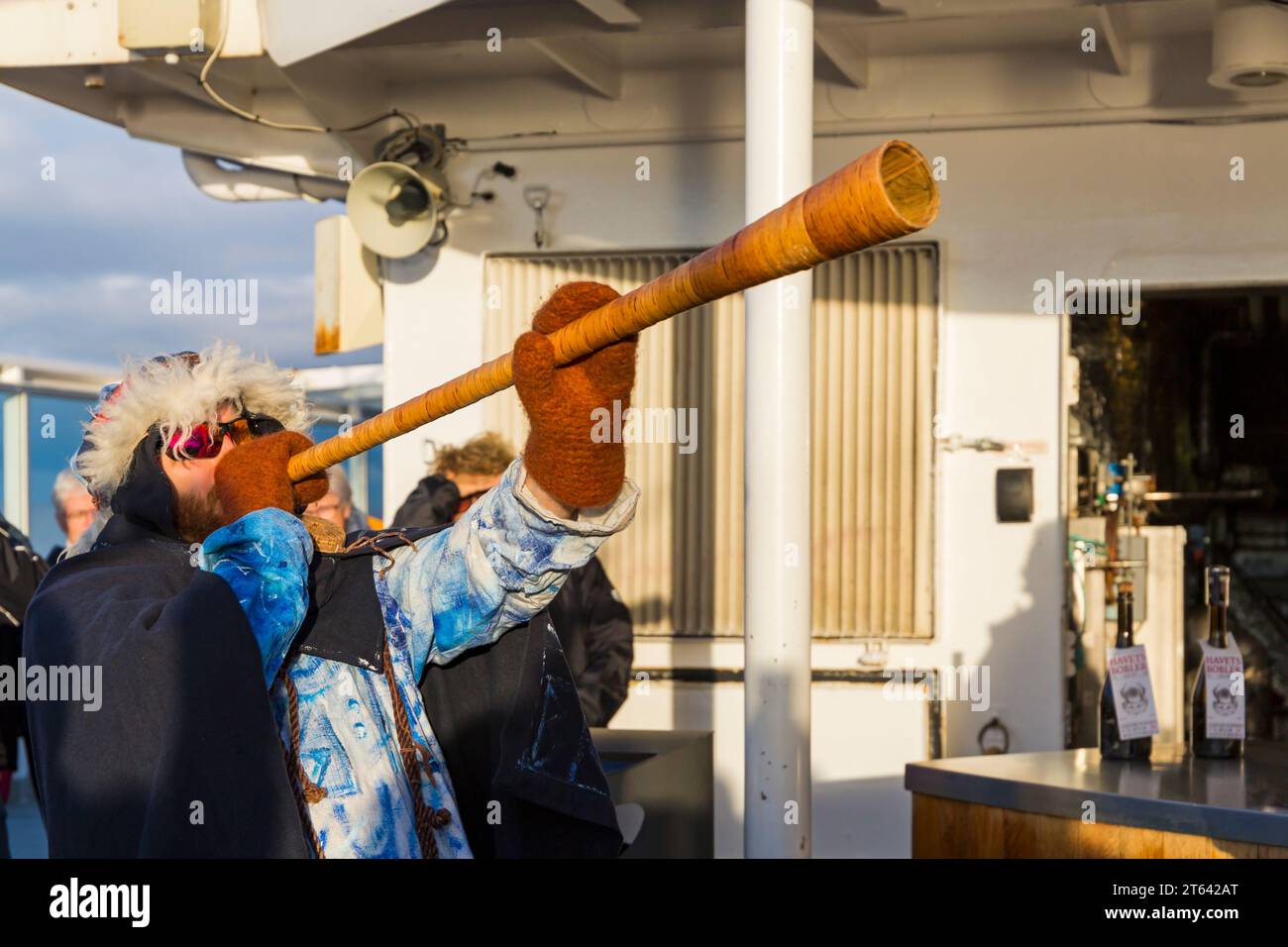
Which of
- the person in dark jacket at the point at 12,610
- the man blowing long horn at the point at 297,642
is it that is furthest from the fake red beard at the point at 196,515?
the person in dark jacket at the point at 12,610

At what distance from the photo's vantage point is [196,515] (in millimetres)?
2471

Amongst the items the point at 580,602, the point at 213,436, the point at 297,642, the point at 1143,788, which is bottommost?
the point at 1143,788

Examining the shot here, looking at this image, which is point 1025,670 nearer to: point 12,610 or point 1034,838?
point 1034,838

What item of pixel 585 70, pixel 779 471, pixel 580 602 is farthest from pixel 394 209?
pixel 779 471

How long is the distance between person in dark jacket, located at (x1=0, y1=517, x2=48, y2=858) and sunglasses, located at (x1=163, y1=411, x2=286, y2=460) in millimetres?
2486

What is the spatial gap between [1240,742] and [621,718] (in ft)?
9.62

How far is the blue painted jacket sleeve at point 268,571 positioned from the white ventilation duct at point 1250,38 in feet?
12.8

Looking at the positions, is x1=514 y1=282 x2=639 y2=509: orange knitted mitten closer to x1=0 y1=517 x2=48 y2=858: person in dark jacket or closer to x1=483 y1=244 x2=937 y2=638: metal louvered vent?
x1=0 y1=517 x2=48 y2=858: person in dark jacket

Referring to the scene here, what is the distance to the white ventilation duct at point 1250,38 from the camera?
4.87m

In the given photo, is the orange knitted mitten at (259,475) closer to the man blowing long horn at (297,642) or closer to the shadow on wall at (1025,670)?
the man blowing long horn at (297,642)

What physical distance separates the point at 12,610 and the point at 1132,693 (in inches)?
134

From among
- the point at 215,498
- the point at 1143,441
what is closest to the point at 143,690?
the point at 215,498

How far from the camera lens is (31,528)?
27.9 feet

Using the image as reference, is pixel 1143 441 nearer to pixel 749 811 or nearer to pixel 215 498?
pixel 749 811
